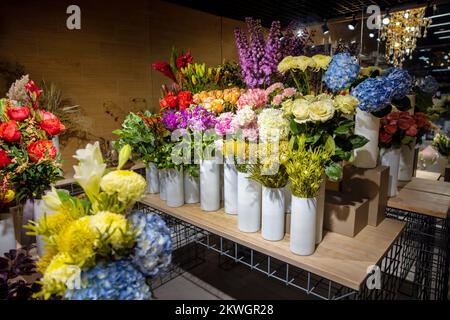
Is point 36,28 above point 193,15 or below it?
below

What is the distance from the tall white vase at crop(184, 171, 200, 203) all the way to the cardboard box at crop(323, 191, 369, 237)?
1.90 ft

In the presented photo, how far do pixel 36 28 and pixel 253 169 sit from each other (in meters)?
2.65

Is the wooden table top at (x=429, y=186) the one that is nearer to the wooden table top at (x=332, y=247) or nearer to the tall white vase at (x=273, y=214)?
the wooden table top at (x=332, y=247)

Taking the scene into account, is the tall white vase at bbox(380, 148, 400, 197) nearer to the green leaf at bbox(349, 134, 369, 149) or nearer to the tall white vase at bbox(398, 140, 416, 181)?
the tall white vase at bbox(398, 140, 416, 181)

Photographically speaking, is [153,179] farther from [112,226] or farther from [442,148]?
[442,148]

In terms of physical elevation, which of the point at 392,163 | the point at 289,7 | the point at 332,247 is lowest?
the point at 332,247

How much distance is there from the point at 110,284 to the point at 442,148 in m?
3.32

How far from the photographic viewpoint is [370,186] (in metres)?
1.29

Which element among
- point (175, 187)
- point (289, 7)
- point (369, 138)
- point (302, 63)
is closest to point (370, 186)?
point (369, 138)

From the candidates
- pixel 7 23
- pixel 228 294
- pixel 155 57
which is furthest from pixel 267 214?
pixel 155 57

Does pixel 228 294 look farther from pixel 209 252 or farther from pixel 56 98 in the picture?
pixel 56 98

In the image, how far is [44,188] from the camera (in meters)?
1.22

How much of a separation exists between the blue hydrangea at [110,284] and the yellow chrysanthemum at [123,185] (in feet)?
0.47
